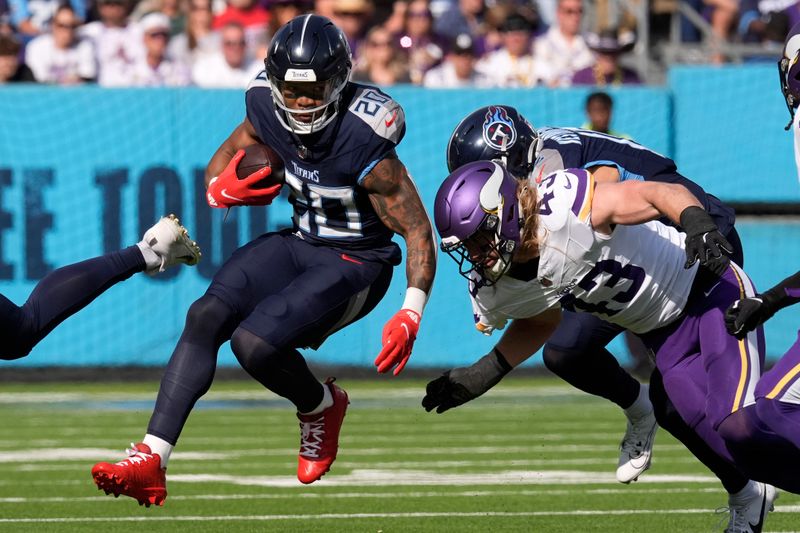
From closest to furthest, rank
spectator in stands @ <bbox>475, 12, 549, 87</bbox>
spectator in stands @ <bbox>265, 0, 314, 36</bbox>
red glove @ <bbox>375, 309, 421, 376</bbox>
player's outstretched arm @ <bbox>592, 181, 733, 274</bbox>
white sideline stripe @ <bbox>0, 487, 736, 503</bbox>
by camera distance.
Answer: player's outstretched arm @ <bbox>592, 181, 733, 274</bbox> < red glove @ <bbox>375, 309, 421, 376</bbox> < white sideline stripe @ <bbox>0, 487, 736, 503</bbox> < spectator in stands @ <bbox>265, 0, 314, 36</bbox> < spectator in stands @ <bbox>475, 12, 549, 87</bbox>

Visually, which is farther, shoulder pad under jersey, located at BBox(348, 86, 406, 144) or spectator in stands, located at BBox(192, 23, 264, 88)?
spectator in stands, located at BBox(192, 23, 264, 88)

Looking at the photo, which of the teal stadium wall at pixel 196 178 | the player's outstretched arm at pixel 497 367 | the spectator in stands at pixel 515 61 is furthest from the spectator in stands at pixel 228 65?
the player's outstretched arm at pixel 497 367

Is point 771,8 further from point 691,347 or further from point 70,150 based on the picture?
point 691,347

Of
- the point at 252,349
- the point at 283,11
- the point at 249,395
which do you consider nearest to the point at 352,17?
the point at 283,11

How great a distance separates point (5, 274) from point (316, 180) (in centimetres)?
557

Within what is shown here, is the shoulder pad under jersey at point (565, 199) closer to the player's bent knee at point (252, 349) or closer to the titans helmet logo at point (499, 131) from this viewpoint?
the titans helmet logo at point (499, 131)

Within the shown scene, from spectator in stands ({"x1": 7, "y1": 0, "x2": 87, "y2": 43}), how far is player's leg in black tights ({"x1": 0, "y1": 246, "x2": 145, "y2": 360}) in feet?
22.2

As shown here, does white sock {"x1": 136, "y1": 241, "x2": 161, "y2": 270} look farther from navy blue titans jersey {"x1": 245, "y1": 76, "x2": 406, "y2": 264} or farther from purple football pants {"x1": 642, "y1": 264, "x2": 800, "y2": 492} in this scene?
purple football pants {"x1": 642, "y1": 264, "x2": 800, "y2": 492}

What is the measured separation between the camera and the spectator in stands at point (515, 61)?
11.4 meters

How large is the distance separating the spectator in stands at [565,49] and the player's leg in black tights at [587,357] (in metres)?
5.71

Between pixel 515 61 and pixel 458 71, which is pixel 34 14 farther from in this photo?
pixel 515 61

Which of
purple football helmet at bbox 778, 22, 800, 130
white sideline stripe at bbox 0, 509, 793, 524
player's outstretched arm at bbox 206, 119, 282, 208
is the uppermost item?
purple football helmet at bbox 778, 22, 800, 130

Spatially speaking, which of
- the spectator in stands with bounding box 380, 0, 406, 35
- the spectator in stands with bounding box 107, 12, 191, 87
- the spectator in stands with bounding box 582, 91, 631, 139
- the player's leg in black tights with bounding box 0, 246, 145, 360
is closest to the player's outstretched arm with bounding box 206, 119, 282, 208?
the player's leg in black tights with bounding box 0, 246, 145, 360

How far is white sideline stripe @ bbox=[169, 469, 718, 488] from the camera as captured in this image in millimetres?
6840
